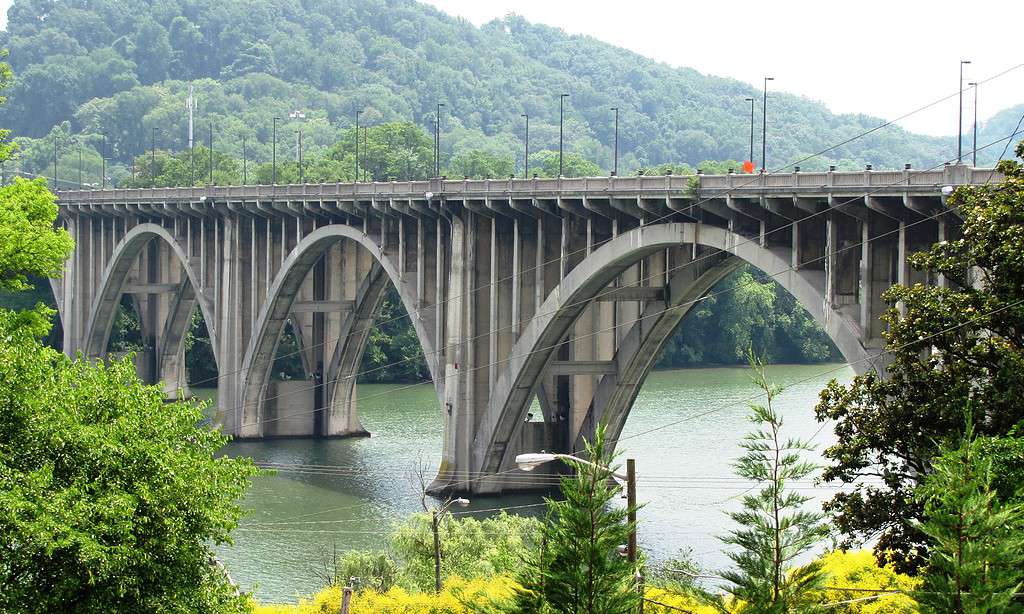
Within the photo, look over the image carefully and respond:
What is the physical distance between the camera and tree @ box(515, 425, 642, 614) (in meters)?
17.7

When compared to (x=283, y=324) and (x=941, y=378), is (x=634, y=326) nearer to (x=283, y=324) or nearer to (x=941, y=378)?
(x=283, y=324)

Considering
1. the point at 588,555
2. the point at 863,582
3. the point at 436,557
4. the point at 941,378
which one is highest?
the point at 941,378

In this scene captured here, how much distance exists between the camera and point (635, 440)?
216ft

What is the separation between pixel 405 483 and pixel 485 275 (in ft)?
30.3

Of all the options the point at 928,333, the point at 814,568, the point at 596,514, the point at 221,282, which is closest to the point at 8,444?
the point at 596,514

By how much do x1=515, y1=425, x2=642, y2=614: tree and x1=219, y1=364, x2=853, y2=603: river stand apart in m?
21.2

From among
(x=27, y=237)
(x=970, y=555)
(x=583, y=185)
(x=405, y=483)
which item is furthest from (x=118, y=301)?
(x=970, y=555)

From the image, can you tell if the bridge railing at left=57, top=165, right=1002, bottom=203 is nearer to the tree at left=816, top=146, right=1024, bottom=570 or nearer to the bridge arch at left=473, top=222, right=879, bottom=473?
the bridge arch at left=473, top=222, right=879, bottom=473

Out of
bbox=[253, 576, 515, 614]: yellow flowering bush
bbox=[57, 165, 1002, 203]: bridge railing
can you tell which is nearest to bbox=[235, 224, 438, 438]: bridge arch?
bbox=[57, 165, 1002, 203]: bridge railing

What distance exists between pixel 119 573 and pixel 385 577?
15091 mm

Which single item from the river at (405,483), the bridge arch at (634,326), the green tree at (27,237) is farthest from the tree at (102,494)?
the bridge arch at (634,326)

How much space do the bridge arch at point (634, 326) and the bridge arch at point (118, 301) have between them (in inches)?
1387

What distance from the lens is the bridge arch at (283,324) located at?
7006 centimetres

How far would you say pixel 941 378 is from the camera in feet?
82.4
